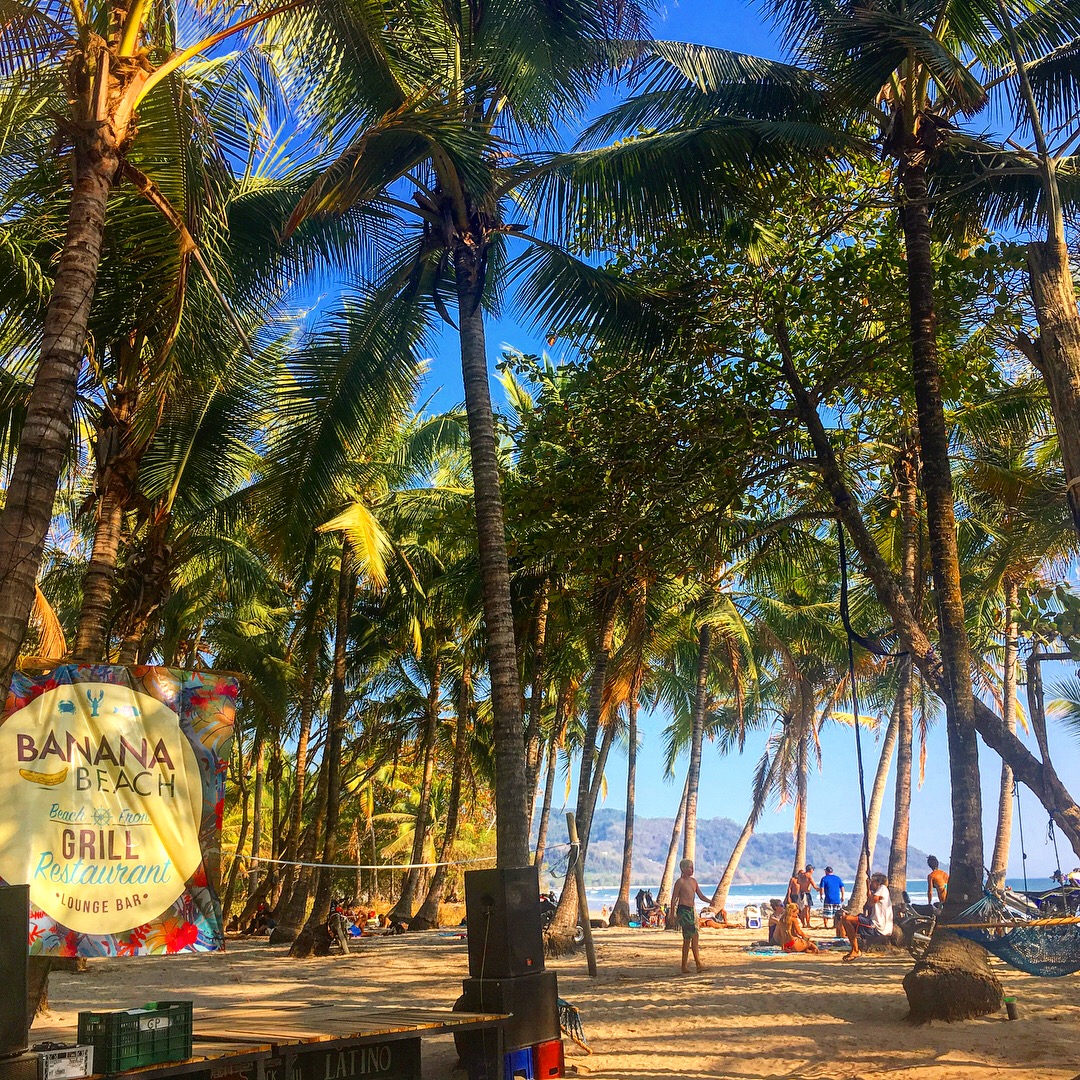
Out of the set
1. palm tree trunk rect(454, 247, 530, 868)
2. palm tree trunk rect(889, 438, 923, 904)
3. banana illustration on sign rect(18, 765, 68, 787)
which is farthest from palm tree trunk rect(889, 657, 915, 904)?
banana illustration on sign rect(18, 765, 68, 787)

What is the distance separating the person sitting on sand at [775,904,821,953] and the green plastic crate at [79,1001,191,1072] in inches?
516

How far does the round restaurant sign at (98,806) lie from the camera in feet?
20.4

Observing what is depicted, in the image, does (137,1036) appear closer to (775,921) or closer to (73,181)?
(73,181)

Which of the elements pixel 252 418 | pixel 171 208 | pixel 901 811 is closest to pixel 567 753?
pixel 901 811

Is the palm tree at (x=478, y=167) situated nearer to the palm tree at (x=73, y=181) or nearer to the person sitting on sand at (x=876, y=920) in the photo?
the palm tree at (x=73, y=181)

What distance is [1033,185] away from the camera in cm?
1088

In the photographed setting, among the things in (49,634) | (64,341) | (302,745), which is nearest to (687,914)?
(49,634)

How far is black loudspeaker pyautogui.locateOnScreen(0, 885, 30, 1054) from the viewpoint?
478 centimetres

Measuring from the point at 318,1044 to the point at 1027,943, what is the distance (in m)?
6.02

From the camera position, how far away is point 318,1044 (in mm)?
5922

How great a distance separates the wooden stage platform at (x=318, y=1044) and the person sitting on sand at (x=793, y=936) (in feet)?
35.5

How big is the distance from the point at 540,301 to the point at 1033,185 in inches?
204

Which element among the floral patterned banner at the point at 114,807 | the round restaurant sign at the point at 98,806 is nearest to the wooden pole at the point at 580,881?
the floral patterned banner at the point at 114,807

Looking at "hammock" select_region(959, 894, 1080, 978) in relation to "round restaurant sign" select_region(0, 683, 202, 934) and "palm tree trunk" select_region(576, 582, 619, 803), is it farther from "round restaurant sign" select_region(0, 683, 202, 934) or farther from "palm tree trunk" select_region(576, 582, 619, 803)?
"palm tree trunk" select_region(576, 582, 619, 803)
